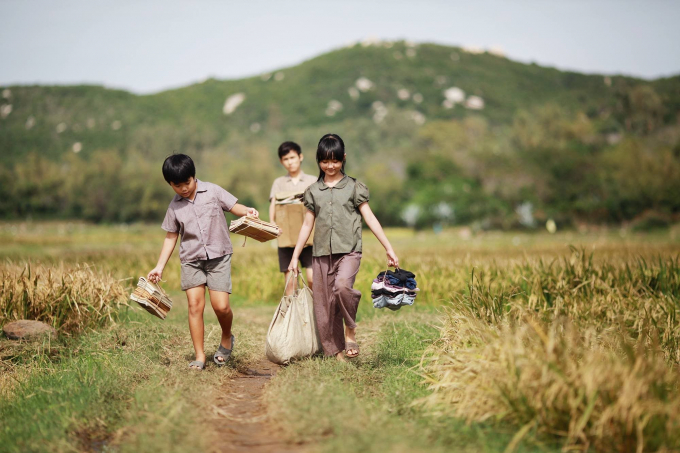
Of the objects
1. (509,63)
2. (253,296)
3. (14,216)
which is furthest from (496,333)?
(509,63)

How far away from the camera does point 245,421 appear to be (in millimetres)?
3730

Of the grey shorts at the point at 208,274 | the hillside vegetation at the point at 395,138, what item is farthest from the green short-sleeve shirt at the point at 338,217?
the hillside vegetation at the point at 395,138

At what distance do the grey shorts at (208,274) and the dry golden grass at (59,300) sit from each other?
8.31 feet

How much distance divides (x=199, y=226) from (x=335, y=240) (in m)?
1.21

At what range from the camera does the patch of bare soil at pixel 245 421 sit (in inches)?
128

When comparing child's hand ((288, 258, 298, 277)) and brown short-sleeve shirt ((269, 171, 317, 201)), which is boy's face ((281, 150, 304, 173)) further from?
child's hand ((288, 258, 298, 277))

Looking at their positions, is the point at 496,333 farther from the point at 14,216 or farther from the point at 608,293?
the point at 14,216

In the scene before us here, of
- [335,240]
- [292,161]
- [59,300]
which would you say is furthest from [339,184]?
[59,300]

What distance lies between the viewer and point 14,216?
63156 millimetres

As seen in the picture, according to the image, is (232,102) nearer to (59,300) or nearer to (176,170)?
(59,300)

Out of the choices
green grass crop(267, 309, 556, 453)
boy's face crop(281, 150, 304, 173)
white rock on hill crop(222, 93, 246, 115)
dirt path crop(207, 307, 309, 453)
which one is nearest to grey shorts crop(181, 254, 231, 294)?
dirt path crop(207, 307, 309, 453)

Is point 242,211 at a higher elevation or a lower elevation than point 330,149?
lower

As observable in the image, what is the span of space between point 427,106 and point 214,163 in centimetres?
6157

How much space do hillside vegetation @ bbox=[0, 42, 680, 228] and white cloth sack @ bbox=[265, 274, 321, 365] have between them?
20.5 metres
